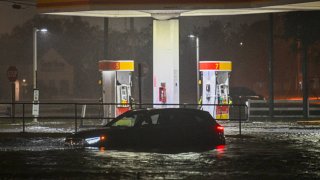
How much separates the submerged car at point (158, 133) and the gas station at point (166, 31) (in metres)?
8.95


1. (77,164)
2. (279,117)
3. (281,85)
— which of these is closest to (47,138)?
(77,164)

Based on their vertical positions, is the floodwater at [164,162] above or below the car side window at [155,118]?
below

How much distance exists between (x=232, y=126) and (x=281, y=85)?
76.9 m

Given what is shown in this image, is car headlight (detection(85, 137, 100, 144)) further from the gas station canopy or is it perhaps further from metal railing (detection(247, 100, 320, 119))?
metal railing (detection(247, 100, 320, 119))

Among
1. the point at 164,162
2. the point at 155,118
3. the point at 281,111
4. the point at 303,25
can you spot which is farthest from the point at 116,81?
the point at 303,25

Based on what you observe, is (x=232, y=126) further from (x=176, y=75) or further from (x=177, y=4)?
(x=177, y=4)

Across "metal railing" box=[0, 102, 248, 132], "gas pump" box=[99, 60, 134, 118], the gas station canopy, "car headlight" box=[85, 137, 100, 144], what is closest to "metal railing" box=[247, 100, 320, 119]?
"metal railing" box=[0, 102, 248, 132]

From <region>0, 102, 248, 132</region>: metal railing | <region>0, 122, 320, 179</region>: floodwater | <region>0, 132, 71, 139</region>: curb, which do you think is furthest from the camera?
<region>0, 102, 248, 132</region>: metal railing

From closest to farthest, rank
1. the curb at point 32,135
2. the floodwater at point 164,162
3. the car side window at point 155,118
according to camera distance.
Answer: the floodwater at point 164,162 → the car side window at point 155,118 → the curb at point 32,135

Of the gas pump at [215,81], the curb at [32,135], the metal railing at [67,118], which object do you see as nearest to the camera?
the curb at [32,135]

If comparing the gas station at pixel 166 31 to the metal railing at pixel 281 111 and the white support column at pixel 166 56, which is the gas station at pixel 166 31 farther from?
the metal railing at pixel 281 111

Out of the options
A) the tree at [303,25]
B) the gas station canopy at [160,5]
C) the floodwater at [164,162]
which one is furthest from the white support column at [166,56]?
the tree at [303,25]

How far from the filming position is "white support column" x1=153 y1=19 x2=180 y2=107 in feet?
98.9

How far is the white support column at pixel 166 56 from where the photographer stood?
3014 cm
